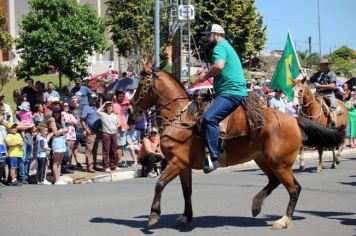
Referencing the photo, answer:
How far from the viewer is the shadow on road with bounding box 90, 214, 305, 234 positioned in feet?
26.8

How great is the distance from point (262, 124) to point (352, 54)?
92.0 metres

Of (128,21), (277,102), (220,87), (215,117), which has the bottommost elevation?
(277,102)

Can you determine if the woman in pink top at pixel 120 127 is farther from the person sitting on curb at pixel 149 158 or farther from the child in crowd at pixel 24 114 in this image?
the child in crowd at pixel 24 114

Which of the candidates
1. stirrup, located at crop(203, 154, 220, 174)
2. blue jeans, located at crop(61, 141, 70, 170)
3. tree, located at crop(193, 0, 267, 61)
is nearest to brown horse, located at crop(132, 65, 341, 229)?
stirrup, located at crop(203, 154, 220, 174)

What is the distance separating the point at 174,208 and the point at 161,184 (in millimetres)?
1875

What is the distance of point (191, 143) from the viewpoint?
26.5ft

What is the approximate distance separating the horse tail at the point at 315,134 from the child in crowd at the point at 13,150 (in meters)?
7.41

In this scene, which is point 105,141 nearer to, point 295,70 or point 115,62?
point 295,70

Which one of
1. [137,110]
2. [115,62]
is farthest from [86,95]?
[115,62]

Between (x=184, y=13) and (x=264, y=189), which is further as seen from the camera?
(x=184, y=13)

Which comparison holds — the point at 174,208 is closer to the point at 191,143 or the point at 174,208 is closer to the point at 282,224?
the point at 191,143

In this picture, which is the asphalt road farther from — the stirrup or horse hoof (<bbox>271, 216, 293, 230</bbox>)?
the stirrup

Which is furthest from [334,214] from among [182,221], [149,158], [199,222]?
[149,158]

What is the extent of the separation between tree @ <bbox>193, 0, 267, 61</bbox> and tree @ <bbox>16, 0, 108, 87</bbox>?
62.8ft
